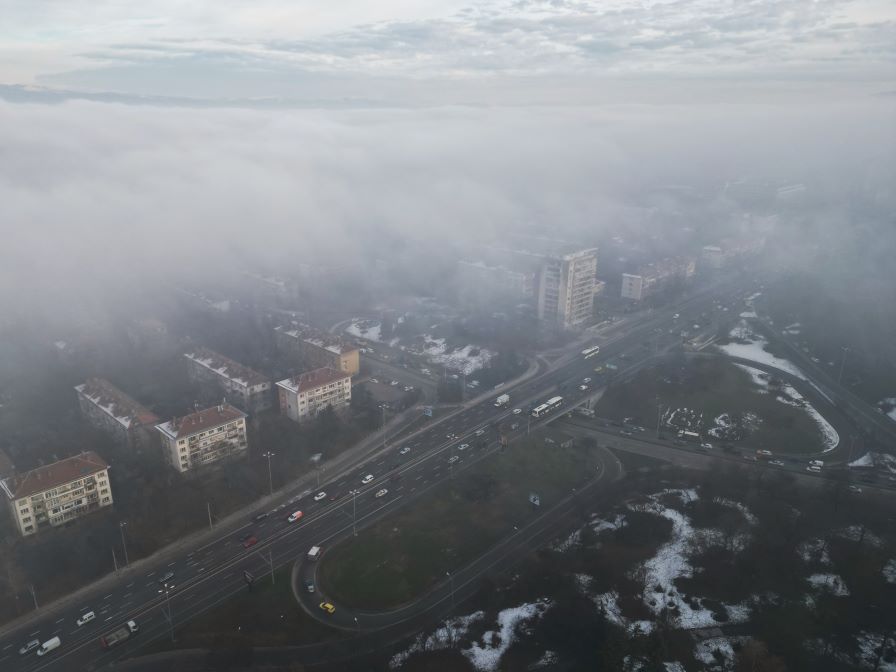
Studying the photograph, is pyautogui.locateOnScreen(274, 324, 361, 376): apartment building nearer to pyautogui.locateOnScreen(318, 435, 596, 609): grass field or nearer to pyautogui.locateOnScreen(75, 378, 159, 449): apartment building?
pyautogui.locateOnScreen(75, 378, 159, 449): apartment building

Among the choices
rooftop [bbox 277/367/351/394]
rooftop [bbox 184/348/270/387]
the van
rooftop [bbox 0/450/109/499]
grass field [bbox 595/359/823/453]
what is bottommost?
grass field [bbox 595/359/823/453]

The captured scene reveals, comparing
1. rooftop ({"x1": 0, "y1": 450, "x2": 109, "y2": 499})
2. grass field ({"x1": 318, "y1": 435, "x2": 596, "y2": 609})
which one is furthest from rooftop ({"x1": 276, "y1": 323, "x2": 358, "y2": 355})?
rooftop ({"x1": 0, "y1": 450, "x2": 109, "y2": 499})

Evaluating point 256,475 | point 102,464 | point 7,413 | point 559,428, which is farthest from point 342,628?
point 7,413

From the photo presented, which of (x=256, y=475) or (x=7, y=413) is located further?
(x=7, y=413)

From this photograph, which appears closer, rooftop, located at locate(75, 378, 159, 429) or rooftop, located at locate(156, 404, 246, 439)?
rooftop, located at locate(156, 404, 246, 439)

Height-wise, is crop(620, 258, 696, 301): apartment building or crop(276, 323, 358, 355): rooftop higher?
crop(276, 323, 358, 355): rooftop


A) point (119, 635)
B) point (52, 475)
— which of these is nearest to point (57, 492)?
point (52, 475)

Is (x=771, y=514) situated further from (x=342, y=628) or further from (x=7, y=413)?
(x=7, y=413)

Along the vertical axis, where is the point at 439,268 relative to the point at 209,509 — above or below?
below
